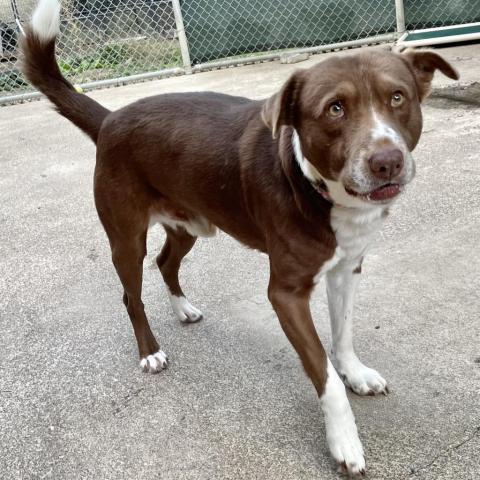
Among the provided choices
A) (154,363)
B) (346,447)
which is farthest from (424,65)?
(154,363)

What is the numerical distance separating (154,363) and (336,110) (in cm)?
145

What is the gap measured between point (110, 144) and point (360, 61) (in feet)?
3.78

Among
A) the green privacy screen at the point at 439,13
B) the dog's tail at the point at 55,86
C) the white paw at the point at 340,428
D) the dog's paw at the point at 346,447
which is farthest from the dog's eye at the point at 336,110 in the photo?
the green privacy screen at the point at 439,13

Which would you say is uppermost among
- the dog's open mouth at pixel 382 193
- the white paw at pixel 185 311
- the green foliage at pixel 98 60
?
the dog's open mouth at pixel 382 193

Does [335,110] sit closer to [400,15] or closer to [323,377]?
[323,377]

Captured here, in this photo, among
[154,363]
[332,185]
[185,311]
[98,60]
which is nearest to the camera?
[332,185]

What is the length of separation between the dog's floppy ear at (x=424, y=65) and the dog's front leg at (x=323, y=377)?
792 mm

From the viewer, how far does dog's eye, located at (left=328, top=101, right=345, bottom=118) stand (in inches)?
75.8

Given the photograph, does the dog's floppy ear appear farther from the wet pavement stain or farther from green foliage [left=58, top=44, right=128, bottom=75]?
green foliage [left=58, top=44, right=128, bottom=75]

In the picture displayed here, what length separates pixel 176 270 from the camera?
3121 millimetres

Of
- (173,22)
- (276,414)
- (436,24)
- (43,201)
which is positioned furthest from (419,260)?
(173,22)

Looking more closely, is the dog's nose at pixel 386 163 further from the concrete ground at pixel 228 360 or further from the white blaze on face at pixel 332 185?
the concrete ground at pixel 228 360

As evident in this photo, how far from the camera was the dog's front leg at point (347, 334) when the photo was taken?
2.43m

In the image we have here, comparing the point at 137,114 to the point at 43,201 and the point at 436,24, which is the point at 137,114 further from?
the point at 436,24
